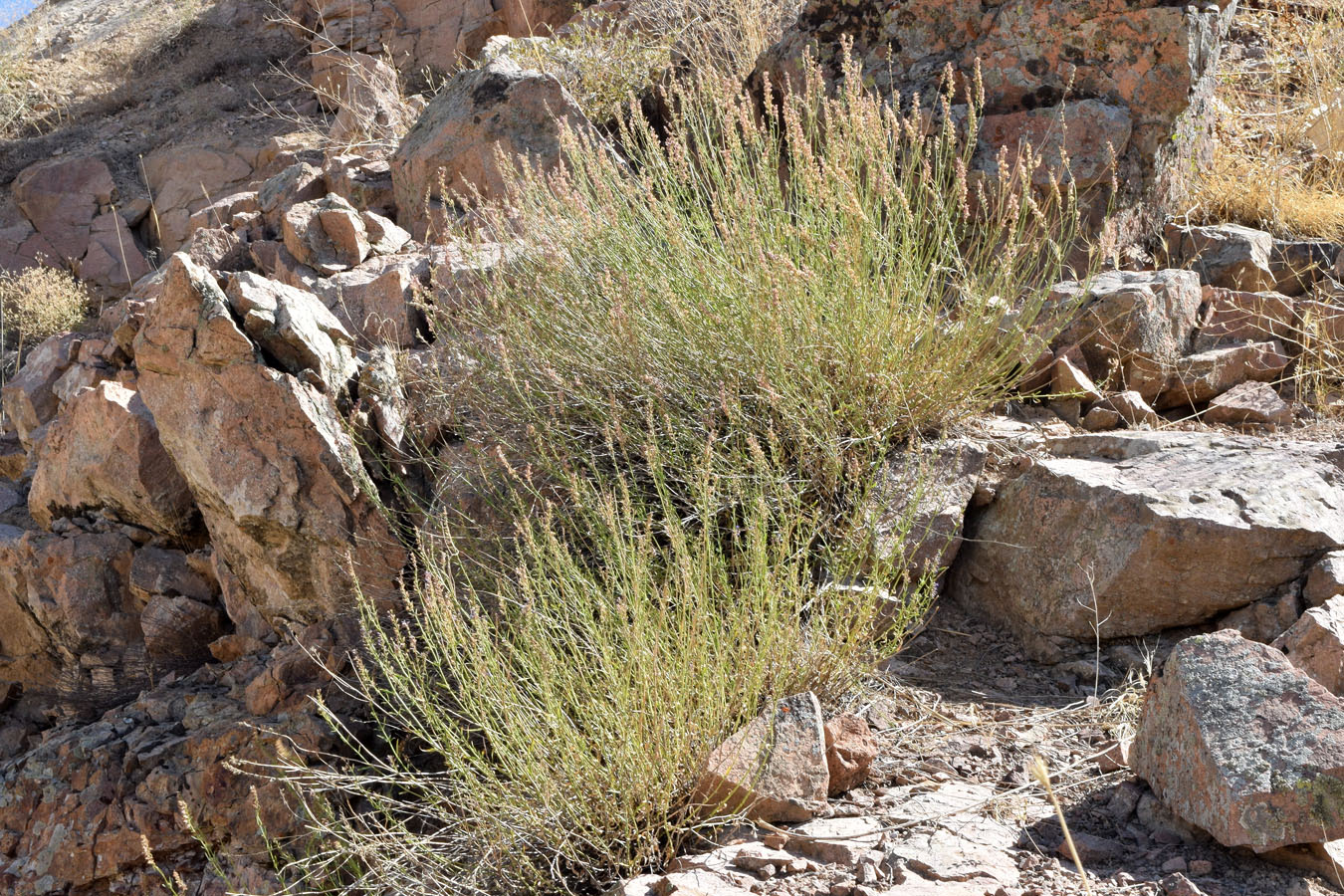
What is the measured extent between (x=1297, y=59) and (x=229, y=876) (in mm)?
5912

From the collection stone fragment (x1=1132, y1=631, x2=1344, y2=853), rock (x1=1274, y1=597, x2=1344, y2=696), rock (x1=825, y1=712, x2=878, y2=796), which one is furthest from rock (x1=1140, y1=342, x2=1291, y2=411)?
rock (x1=825, y1=712, x2=878, y2=796)

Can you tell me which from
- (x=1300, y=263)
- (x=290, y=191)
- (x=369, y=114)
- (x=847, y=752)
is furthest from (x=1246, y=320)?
(x=369, y=114)

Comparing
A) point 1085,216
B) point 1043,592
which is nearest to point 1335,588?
point 1043,592

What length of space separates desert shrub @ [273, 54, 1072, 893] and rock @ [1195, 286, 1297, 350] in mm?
667

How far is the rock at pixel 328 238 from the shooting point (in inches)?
175

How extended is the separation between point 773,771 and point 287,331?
6.92ft

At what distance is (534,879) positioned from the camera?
87.0 inches

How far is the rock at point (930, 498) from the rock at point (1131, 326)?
28.6 inches

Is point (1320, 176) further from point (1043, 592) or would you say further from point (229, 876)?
point (229, 876)

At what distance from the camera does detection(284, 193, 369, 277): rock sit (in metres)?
4.45

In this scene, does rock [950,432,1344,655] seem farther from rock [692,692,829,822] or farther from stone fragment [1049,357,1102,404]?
rock [692,692,829,822]

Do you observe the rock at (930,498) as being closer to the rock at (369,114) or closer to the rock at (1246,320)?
the rock at (1246,320)

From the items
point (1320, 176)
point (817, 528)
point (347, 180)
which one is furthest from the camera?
point (347, 180)

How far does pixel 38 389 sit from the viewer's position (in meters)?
4.41
